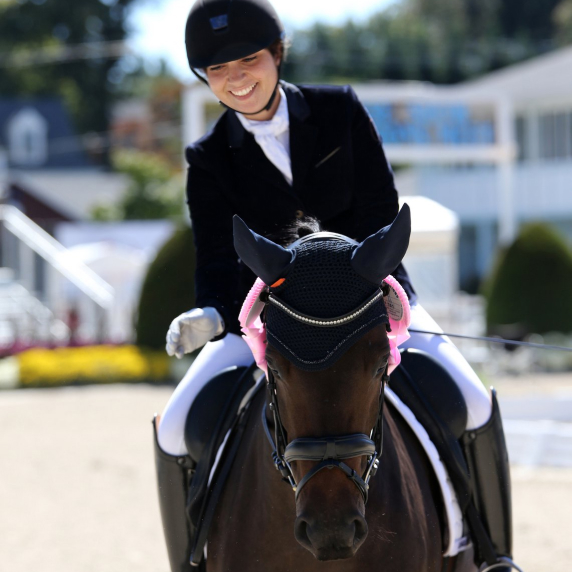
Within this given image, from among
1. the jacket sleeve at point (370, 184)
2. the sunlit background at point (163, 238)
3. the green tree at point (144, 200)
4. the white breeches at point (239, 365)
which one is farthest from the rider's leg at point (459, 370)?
the green tree at point (144, 200)

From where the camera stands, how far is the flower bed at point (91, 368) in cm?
1642

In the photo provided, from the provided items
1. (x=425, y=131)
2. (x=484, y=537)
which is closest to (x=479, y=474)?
(x=484, y=537)

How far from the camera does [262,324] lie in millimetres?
2721

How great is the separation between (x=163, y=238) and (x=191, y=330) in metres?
24.5

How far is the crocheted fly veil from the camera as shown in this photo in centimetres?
248

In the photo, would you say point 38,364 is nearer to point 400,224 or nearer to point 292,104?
point 292,104

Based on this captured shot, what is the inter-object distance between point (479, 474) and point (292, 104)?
156 centimetres

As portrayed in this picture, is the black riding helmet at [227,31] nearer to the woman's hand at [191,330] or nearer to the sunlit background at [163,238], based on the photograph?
the woman's hand at [191,330]

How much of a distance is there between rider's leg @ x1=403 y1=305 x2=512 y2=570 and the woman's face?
0.97 m

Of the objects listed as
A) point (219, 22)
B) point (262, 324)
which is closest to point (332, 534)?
point (262, 324)

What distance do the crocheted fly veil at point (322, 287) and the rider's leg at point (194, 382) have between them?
0.96 meters

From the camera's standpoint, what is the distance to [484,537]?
3484 millimetres

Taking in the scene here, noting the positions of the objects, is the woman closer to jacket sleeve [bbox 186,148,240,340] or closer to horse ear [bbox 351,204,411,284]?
jacket sleeve [bbox 186,148,240,340]

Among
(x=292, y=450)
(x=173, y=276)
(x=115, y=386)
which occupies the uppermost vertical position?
(x=292, y=450)
